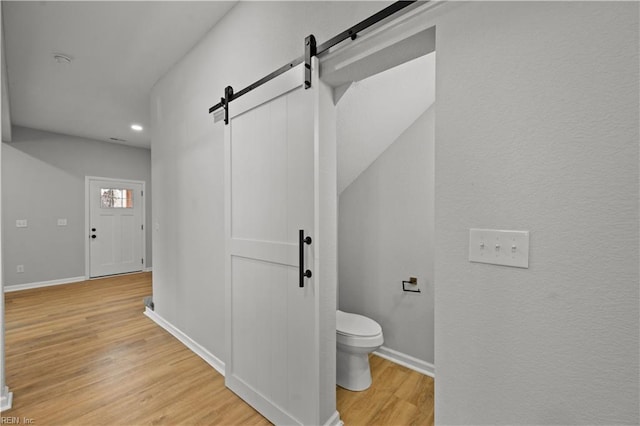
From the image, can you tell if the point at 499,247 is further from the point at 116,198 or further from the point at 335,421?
the point at 116,198

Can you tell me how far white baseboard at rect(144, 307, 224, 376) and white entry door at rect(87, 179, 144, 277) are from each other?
287cm

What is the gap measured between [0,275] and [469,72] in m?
2.68

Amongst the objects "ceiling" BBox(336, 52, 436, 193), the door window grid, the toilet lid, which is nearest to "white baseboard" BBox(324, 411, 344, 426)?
the toilet lid

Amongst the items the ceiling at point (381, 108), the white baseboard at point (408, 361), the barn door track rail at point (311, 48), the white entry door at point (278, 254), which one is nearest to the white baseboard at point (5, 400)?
the white entry door at point (278, 254)

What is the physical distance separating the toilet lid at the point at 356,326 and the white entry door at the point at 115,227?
5.33m

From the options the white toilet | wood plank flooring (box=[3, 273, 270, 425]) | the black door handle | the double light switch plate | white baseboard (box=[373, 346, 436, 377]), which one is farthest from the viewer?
white baseboard (box=[373, 346, 436, 377])

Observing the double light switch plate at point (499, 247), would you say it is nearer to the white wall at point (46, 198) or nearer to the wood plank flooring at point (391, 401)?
the wood plank flooring at point (391, 401)

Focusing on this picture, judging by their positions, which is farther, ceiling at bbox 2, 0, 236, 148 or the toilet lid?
ceiling at bbox 2, 0, 236, 148

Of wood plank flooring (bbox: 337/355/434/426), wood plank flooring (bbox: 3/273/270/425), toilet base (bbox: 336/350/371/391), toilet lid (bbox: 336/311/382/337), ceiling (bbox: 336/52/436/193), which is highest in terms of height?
ceiling (bbox: 336/52/436/193)

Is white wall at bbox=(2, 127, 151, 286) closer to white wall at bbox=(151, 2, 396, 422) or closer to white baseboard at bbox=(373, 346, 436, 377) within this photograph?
white wall at bbox=(151, 2, 396, 422)

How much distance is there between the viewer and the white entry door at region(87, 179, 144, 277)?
524 cm

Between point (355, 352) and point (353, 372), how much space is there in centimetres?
16

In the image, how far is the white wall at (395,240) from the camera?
2.16 m

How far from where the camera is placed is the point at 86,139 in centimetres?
519
